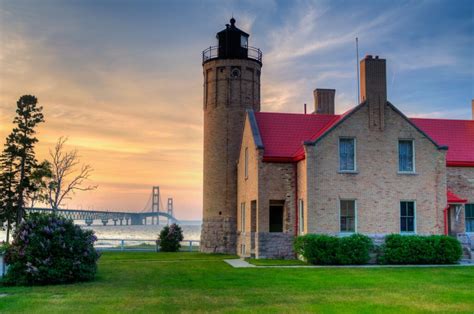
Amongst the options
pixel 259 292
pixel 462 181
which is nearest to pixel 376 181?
pixel 462 181

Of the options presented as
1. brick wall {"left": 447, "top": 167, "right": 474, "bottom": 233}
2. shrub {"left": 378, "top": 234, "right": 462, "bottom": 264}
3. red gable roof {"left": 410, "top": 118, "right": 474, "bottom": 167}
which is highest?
red gable roof {"left": 410, "top": 118, "right": 474, "bottom": 167}

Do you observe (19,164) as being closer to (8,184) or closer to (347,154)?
(8,184)

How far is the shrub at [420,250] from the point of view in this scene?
22203 mm

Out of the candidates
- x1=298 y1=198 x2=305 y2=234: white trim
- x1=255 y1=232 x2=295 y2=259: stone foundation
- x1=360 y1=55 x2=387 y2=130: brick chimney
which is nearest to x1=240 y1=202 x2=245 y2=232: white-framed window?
x1=255 y1=232 x2=295 y2=259: stone foundation

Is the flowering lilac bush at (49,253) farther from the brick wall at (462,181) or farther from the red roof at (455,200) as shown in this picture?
the brick wall at (462,181)

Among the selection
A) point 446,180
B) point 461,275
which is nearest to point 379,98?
point 446,180

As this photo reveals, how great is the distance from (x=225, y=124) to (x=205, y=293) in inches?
834

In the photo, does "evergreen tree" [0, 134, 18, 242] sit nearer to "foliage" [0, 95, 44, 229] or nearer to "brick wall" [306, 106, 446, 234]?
"foliage" [0, 95, 44, 229]

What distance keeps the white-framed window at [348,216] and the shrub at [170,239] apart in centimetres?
1583

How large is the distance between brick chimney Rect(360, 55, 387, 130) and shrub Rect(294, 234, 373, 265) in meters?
5.73

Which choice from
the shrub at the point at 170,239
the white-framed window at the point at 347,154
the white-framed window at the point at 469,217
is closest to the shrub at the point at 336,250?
the white-framed window at the point at 347,154

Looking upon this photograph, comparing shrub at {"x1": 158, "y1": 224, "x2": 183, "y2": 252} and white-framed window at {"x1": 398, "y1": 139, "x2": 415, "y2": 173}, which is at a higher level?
white-framed window at {"x1": 398, "y1": 139, "x2": 415, "y2": 173}

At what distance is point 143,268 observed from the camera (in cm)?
2102

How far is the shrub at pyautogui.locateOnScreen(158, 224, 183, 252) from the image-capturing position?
120 ft
